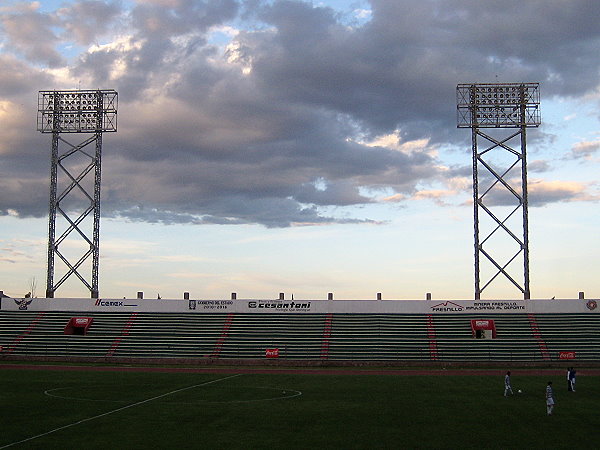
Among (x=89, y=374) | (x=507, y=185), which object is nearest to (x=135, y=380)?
(x=89, y=374)

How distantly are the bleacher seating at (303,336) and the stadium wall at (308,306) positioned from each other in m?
0.89

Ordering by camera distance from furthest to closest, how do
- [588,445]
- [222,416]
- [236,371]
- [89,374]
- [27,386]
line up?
[236,371], [89,374], [27,386], [222,416], [588,445]

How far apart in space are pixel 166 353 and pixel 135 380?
20.1 m

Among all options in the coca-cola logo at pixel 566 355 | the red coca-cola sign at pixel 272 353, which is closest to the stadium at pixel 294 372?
the red coca-cola sign at pixel 272 353

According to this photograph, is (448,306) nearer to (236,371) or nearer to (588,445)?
(236,371)

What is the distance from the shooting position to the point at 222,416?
29.5 meters

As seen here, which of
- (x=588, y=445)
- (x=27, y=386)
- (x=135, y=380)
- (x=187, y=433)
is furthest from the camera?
(x=135, y=380)

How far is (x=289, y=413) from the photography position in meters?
30.6

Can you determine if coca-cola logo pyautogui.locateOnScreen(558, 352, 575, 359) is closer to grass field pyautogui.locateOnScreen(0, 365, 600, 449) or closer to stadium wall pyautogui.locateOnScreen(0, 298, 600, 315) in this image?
stadium wall pyautogui.locateOnScreen(0, 298, 600, 315)

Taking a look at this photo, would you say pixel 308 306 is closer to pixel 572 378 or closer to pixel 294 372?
pixel 294 372

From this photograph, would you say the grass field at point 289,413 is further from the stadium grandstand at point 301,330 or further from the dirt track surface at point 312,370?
the stadium grandstand at point 301,330

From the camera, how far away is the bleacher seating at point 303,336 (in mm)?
63906

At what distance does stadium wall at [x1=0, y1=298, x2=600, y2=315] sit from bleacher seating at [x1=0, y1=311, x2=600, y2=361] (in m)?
0.89

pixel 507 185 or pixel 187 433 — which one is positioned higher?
pixel 507 185
